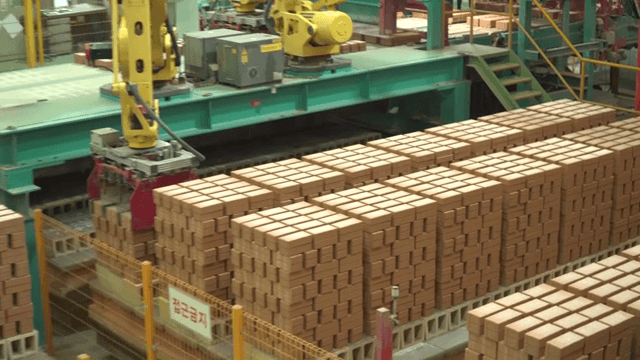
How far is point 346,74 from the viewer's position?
14633mm

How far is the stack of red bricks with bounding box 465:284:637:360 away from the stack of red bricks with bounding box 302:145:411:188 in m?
3.03

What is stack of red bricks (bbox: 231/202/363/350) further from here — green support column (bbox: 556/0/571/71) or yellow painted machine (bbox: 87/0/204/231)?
green support column (bbox: 556/0/571/71)

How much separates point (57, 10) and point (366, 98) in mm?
6890

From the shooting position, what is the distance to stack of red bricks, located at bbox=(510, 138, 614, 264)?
1148 cm

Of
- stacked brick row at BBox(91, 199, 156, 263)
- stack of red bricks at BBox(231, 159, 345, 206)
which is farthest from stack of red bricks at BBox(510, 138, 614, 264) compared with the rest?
stacked brick row at BBox(91, 199, 156, 263)

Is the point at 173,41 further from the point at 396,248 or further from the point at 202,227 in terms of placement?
the point at 396,248

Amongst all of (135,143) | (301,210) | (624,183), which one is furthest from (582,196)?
(135,143)

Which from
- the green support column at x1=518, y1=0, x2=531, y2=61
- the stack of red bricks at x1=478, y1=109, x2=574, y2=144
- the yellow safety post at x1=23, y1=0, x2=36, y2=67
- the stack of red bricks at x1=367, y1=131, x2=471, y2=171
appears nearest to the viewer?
the stack of red bricks at x1=367, y1=131, x2=471, y2=171

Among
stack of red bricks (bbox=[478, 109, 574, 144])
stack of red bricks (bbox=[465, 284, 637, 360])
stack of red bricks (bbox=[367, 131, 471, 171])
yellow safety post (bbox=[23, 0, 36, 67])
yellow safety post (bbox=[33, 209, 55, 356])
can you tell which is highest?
yellow safety post (bbox=[23, 0, 36, 67])

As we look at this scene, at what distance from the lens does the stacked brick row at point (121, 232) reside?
11.3m

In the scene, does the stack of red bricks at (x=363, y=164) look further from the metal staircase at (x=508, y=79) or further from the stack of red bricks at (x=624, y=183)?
the metal staircase at (x=508, y=79)

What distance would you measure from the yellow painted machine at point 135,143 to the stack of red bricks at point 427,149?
7.89 ft

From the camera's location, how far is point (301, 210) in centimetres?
1027

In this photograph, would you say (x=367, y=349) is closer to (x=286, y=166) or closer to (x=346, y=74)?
(x=286, y=166)
